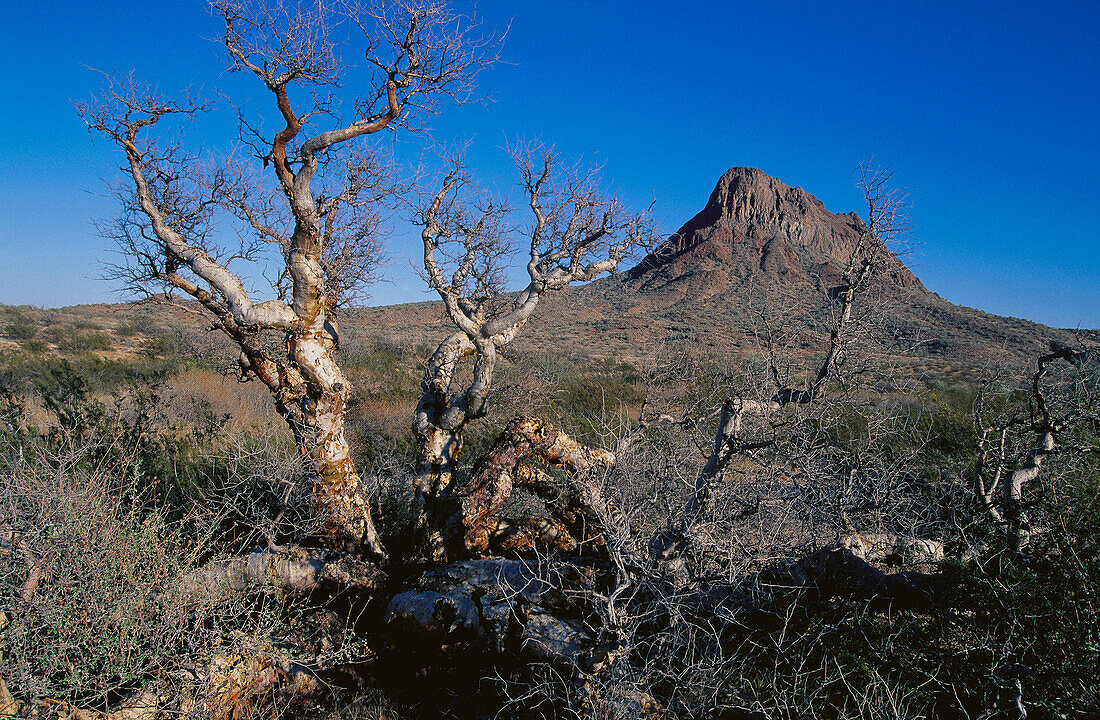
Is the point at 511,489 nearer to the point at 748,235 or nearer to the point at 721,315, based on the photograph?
the point at 721,315

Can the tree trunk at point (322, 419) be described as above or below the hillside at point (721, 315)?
below

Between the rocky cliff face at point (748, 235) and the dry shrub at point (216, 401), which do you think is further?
the rocky cliff face at point (748, 235)

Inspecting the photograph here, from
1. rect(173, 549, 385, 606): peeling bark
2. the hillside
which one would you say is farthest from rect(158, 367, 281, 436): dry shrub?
rect(173, 549, 385, 606): peeling bark

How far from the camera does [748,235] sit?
63125 millimetres

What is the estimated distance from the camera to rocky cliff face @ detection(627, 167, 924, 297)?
5069cm

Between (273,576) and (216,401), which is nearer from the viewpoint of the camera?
(273,576)

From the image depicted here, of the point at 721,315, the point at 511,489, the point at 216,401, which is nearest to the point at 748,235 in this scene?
the point at 721,315

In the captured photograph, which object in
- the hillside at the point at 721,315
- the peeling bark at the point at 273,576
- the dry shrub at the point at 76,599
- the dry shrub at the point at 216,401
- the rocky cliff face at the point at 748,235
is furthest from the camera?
the rocky cliff face at the point at 748,235

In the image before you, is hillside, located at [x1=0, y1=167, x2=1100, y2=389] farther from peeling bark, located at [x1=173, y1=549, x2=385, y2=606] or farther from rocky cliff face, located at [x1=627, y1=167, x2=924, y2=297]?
peeling bark, located at [x1=173, y1=549, x2=385, y2=606]

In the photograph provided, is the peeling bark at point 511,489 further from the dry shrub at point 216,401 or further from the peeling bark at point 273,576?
the dry shrub at point 216,401

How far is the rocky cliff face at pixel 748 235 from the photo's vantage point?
5069 cm

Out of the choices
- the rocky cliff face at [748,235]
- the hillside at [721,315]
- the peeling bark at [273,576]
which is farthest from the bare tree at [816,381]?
the rocky cliff face at [748,235]

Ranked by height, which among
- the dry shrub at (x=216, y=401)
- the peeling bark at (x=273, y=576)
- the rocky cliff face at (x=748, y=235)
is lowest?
the peeling bark at (x=273, y=576)

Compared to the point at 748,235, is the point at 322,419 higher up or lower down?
lower down
